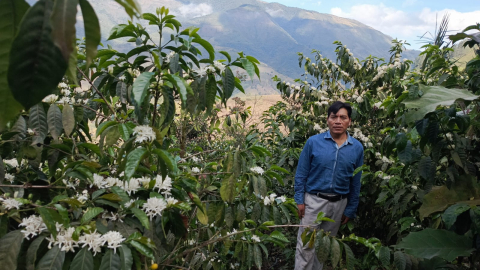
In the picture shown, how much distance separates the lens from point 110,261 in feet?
2.90

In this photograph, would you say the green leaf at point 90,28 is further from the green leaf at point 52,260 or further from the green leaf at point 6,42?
the green leaf at point 52,260

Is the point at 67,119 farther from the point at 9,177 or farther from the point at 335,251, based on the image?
the point at 335,251

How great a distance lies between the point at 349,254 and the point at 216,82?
3.80 ft

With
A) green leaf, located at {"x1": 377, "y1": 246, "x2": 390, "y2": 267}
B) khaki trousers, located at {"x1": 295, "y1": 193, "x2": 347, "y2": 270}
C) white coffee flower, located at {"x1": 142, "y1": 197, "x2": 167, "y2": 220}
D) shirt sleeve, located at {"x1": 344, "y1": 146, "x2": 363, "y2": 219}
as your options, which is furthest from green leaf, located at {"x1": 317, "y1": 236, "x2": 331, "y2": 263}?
shirt sleeve, located at {"x1": 344, "y1": 146, "x2": 363, "y2": 219}

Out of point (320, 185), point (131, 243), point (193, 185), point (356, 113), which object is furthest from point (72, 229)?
point (356, 113)

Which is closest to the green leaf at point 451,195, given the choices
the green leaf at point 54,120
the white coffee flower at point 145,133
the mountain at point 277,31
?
the white coffee flower at point 145,133

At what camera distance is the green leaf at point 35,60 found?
1.15 feet

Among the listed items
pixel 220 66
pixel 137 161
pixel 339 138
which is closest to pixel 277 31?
pixel 339 138

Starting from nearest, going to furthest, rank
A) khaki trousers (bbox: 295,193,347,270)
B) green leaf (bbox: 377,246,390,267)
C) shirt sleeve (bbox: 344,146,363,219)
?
green leaf (bbox: 377,246,390,267) → khaki trousers (bbox: 295,193,347,270) → shirt sleeve (bbox: 344,146,363,219)

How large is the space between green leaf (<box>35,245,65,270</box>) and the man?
2254 mm

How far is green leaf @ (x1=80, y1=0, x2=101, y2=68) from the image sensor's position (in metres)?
0.37

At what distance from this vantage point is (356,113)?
3578 mm

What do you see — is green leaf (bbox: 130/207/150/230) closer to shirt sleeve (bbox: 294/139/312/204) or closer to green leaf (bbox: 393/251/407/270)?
green leaf (bbox: 393/251/407/270)

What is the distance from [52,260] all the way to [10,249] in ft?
0.40
